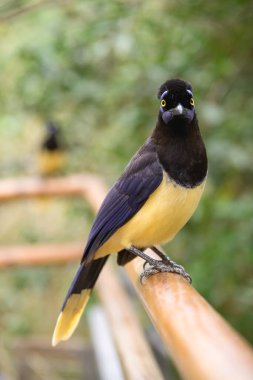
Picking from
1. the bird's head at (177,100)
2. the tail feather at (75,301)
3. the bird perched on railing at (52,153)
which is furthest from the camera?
the bird perched on railing at (52,153)

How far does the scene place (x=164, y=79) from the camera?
3.63m

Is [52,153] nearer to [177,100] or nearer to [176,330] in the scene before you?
[177,100]

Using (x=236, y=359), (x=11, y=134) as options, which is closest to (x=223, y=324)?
(x=236, y=359)

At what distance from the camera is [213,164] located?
3498mm

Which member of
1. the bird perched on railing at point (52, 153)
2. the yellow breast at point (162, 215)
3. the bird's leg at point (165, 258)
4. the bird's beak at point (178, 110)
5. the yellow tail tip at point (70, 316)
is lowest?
the yellow tail tip at point (70, 316)

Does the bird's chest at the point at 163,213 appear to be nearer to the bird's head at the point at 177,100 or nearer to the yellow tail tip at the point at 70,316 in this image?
the bird's head at the point at 177,100

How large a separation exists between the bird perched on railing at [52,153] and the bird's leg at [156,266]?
2.85 m

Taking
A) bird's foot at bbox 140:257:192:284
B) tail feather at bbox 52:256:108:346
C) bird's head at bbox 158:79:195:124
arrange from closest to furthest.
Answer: bird's foot at bbox 140:257:192:284 → bird's head at bbox 158:79:195:124 → tail feather at bbox 52:256:108:346

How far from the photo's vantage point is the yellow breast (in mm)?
1884

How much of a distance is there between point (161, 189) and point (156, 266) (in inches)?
8.1

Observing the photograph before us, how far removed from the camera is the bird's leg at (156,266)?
1.76m

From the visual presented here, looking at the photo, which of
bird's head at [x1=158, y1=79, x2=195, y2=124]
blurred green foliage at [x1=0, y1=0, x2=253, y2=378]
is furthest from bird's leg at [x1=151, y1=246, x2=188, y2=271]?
blurred green foliage at [x1=0, y1=0, x2=253, y2=378]

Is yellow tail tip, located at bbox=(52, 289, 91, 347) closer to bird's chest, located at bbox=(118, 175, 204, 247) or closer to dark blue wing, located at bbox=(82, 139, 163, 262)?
dark blue wing, located at bbox=(82, 139, 163, 262)

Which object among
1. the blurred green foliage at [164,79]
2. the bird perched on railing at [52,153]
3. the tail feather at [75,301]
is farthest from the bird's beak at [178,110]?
→ the bird perched on railing at [52,153]
